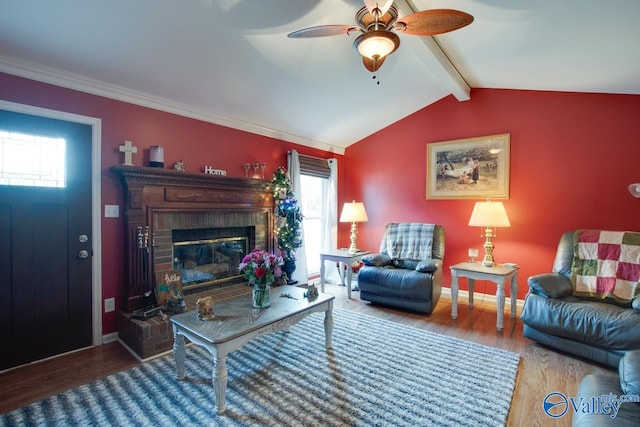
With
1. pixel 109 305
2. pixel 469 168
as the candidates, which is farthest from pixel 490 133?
Result: pixel 109 305

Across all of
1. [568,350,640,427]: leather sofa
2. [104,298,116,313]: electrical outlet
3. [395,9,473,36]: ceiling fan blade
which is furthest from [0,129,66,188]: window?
[568,350,640,427]: leather sofa

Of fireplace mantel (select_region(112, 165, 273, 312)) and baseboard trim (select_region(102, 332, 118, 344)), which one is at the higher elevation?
fireplace mantel (select_region(112, 165, 273, 312))

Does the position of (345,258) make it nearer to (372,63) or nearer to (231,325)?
(231,325)

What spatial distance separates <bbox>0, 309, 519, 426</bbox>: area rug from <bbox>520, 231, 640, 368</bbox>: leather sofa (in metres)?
0.43

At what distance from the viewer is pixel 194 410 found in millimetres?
1863

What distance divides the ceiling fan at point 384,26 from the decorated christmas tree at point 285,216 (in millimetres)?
2341

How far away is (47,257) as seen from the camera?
2.52m

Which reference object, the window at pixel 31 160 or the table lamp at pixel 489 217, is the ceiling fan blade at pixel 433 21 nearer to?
the table lamp at pixel 489 217

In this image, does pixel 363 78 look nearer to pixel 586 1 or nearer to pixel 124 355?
pixel 586 1

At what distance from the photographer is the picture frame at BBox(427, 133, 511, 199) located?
395 centimetres

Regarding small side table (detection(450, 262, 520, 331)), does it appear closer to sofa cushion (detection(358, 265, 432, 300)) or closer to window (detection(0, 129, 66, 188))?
sofa cushion (detection(358, 265, 432, 300))

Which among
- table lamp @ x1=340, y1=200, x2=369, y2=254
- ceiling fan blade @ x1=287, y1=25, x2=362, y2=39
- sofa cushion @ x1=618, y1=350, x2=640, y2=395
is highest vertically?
ceiling fan blade @ x1=287, y1=25, x2=362, y2=39

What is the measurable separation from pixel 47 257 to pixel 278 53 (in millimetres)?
2670

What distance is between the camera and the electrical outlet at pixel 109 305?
111 inches
